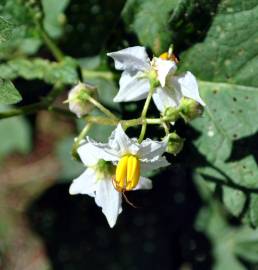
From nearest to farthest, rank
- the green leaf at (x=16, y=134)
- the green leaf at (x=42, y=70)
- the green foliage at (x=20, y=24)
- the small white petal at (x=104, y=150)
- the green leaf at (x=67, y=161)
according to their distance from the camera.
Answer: the small white petal at (x=104, y=150)
the green leaf at (x=42, y=70)
the green foliage at (x=20, y=24)
the green leaf at (x=67, y=161)
the green leaf at (x=16, y=134)

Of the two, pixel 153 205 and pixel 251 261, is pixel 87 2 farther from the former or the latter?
pixel 251 261

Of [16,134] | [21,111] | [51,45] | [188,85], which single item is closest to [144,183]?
[188,85]

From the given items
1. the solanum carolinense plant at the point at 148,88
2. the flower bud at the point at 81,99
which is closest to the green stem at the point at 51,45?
the solanum carolinense plant at the point at 148,88

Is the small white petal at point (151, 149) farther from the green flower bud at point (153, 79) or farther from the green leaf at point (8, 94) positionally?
→ the green leaf at point (8, 94)

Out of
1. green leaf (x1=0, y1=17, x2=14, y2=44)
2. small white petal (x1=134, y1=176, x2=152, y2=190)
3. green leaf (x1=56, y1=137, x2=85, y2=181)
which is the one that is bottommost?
green leaf (x1=56, y1=137, x2=85, y2=181)

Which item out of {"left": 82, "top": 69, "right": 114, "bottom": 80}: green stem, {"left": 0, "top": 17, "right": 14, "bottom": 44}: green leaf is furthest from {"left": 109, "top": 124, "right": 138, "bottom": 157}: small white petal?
{"left": 82, "top": 69, "right": 114, "bottom": 80}: green stem

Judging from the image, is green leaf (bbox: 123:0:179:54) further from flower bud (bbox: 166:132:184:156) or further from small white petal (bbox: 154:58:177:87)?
flower bud (bbox: 166:132:184:156)

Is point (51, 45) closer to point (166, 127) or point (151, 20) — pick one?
point (151, 20)

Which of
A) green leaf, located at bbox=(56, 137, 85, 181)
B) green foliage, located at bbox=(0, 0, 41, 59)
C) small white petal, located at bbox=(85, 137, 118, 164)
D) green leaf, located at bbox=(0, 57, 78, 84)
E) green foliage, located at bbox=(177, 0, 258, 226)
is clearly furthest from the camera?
green leaf, located at bbox=(56, 137, 85, 181)
